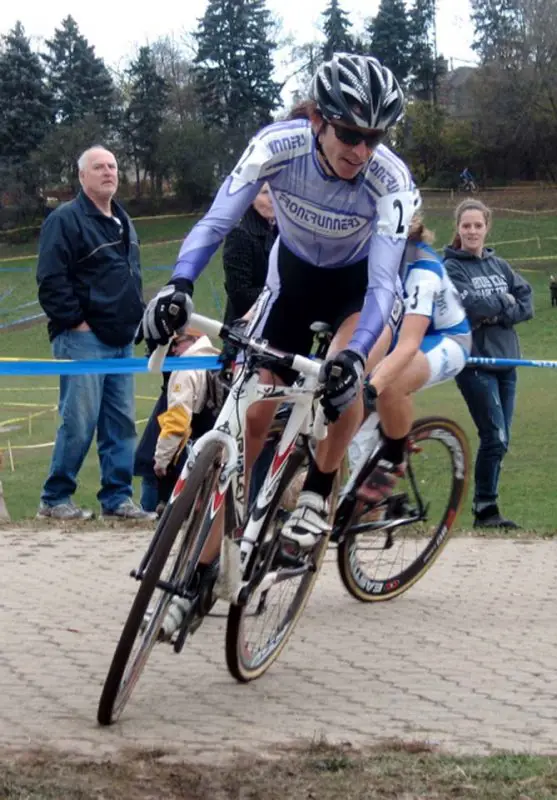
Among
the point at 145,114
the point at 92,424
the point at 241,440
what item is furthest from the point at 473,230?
the point at 145,114

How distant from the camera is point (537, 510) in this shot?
12523 millimetres

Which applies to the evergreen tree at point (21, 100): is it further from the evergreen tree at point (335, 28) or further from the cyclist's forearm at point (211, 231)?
the cyclist's forearm at point (211, 231)

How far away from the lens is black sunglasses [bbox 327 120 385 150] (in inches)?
215

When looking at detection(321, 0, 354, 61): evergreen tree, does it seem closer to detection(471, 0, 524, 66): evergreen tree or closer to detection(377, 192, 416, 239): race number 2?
detection(471, 0, 524, 66): evergreen tree

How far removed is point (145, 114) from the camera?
311ft

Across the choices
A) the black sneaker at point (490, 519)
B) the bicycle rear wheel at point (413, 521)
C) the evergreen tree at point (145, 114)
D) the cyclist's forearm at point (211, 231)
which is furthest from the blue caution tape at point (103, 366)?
the evergreen tree at point (145, 114)

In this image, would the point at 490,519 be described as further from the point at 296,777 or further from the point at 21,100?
the point at 21,100

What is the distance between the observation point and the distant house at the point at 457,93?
94.8 meters

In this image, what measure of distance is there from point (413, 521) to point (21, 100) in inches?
3532

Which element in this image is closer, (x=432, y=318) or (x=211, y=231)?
(x=211, y=231)

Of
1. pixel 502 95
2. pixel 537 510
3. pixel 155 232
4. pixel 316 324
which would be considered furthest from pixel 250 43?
pixel 316 324

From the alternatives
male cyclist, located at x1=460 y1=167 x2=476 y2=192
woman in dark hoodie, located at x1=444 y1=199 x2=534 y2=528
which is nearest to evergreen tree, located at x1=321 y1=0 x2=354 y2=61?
male cyclist, located at x1=460 y1=167 x2=476 y2=192

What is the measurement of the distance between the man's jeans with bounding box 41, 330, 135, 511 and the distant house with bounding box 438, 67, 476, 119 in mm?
85033

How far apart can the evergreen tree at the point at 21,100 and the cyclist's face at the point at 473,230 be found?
82006mm
